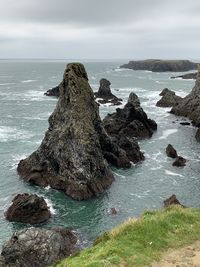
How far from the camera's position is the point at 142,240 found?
75.3 feet

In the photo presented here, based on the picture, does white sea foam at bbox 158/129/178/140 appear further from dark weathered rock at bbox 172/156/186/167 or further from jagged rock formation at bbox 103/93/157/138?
dark weathered rock at bbox 172/156/186/167

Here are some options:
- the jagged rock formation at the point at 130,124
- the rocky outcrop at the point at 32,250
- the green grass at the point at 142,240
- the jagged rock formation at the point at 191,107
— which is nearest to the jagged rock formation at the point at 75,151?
the jagged rock formation at the point at 130,124

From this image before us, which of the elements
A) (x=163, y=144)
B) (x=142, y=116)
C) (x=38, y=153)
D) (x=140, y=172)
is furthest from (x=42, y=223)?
(x=142, y=116)

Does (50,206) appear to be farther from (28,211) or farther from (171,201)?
(171,201)

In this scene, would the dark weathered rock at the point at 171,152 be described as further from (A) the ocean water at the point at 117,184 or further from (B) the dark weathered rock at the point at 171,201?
(B) the dark weathered rock at the point at 171,201

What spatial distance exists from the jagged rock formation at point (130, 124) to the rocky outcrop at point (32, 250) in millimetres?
48085

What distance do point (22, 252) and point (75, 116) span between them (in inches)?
1221

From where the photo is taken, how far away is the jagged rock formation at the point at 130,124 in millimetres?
82938

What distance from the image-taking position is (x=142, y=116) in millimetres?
87188

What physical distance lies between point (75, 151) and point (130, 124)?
2735 cm

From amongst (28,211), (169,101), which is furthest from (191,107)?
(28,211)

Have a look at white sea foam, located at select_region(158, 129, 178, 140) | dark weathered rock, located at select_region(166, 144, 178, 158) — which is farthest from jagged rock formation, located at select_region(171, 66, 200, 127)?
dark weathered rock, located at select_region(166, 144, 178, 158)

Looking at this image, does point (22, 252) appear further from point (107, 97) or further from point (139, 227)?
point (107, 97)

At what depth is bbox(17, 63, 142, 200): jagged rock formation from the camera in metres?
55.3
